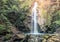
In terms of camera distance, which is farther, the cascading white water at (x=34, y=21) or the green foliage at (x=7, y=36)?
the cascading white water at (x=34, y=21)

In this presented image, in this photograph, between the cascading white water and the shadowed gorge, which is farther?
the cascading white water

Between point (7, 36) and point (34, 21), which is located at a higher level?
point (34, 21)

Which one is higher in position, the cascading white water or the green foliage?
the cascading white water

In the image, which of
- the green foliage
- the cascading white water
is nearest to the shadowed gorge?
the cascading white water

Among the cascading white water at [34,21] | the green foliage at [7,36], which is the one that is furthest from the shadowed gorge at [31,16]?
the green foliage at [7,36]

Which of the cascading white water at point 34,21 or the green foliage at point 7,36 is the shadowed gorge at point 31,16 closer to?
the cascading white water at point 34,21

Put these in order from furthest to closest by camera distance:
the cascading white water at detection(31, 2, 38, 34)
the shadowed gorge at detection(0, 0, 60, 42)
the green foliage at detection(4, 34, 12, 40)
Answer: the cascading white water at detection(31, 2, 38, 34) < the shadowed gorge at detection(0, 0, 60, 42) < the green foliage at detection(4, 34, 12, 40)

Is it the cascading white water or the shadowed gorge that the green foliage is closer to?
the shadowed gorge

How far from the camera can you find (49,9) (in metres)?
12.9

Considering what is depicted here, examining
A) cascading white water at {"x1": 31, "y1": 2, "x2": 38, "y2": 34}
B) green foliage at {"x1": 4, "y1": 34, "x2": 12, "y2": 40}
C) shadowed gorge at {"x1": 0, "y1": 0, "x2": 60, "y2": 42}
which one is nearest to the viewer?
green foliage at {"x1": 4, "y1": 34, "x2": 12, "y2": 40}

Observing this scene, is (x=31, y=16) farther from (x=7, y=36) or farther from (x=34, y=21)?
(x=7, y=36)

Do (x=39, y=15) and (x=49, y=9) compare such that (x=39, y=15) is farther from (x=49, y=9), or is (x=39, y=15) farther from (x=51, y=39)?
(x=51, y=39)

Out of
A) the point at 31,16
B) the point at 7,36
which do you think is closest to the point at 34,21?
the point at 31,16

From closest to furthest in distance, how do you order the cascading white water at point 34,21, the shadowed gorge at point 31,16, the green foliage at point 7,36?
the green foliage at point 7,36 → the shadowed gorge at point 31,16 → the cascading white water at point 34,21
